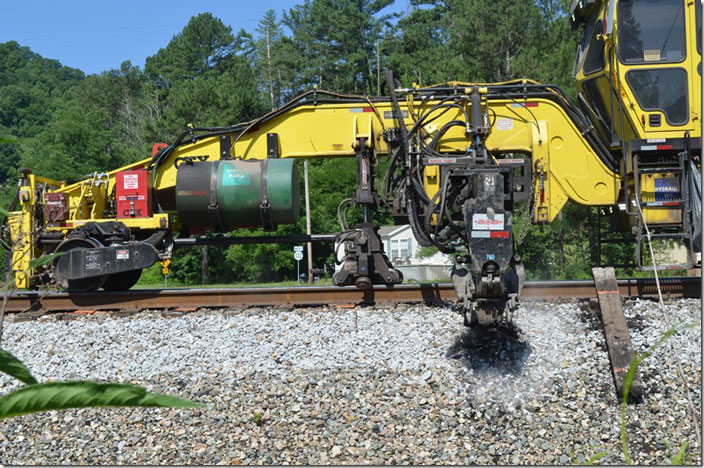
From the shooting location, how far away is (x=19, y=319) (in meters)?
A: 8.69

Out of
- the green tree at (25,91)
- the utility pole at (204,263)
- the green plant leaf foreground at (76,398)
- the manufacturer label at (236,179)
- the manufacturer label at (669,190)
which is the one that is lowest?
the utility pole at (204,263)

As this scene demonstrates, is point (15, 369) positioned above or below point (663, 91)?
below

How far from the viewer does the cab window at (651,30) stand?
8797mm

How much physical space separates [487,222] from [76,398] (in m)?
6.12

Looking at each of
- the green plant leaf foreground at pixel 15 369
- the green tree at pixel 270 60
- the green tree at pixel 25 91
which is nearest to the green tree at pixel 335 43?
the green tree at pixel 270 60

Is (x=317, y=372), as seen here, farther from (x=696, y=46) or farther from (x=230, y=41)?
(x=230, y=41)

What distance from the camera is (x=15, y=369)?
107 centimetres

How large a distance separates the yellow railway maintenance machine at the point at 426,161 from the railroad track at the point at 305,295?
0.33 metres

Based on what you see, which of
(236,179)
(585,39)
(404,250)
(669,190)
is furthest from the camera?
(404,250)

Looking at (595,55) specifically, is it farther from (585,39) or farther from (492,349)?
(492,349)

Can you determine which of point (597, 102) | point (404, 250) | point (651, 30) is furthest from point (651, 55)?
point (404, 250)

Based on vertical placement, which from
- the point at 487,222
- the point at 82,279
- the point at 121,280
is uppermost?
the point at 487,222

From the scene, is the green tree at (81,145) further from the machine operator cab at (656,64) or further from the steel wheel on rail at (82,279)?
the machine operator cab at (656,64)

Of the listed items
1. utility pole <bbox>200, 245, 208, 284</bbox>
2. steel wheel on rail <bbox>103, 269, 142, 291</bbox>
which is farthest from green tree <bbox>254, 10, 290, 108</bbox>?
steel wheel on rail <bbox>103, 269, 142, 291</bbox>
